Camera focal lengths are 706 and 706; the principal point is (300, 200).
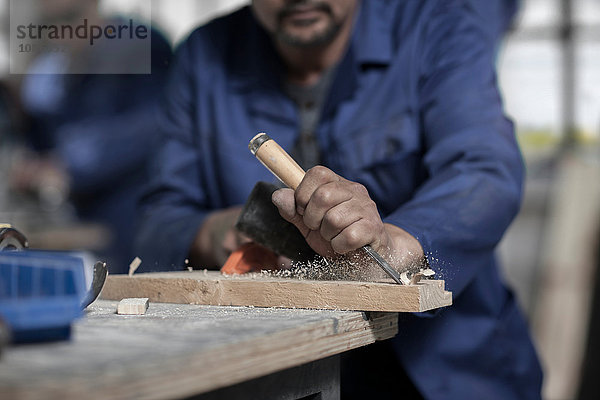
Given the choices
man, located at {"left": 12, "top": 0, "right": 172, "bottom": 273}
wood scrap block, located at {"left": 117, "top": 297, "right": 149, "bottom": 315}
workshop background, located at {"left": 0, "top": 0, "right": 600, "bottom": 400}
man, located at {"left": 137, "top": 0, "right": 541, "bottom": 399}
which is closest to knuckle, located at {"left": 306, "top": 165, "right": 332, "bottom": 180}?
man, located at {"left": 137, "top": 0, "right": 541, "bottom": 399}

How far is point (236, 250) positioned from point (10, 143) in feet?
8.91

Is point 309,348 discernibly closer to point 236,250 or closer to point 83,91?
point 236,250

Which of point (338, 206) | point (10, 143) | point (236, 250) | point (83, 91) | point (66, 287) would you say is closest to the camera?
point (66, 287)

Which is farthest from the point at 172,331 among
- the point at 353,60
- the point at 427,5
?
the point at 427,5

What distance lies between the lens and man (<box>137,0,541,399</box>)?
1.26 meters

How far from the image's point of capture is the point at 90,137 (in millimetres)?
3145

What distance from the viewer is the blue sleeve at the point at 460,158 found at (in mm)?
1178

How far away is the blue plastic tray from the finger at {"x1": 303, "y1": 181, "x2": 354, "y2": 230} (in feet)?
1.11

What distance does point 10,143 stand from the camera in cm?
358

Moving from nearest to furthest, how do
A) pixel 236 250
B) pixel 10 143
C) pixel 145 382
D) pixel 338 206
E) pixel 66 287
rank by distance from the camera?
pixel 145 382 < pixel 66 287 < pixel 338 206 < pixel 236 250 < pixel 10 143

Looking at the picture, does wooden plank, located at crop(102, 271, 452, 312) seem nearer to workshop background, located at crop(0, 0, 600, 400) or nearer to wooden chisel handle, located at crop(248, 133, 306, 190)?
wooden chisel handle, located at crop(248, 133, 306, 190)

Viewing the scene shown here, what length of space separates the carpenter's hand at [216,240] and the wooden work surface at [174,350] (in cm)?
37

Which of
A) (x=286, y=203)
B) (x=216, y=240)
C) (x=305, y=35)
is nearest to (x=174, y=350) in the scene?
(x=286, y=203)

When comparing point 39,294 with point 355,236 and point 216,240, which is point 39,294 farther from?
point 216,240
